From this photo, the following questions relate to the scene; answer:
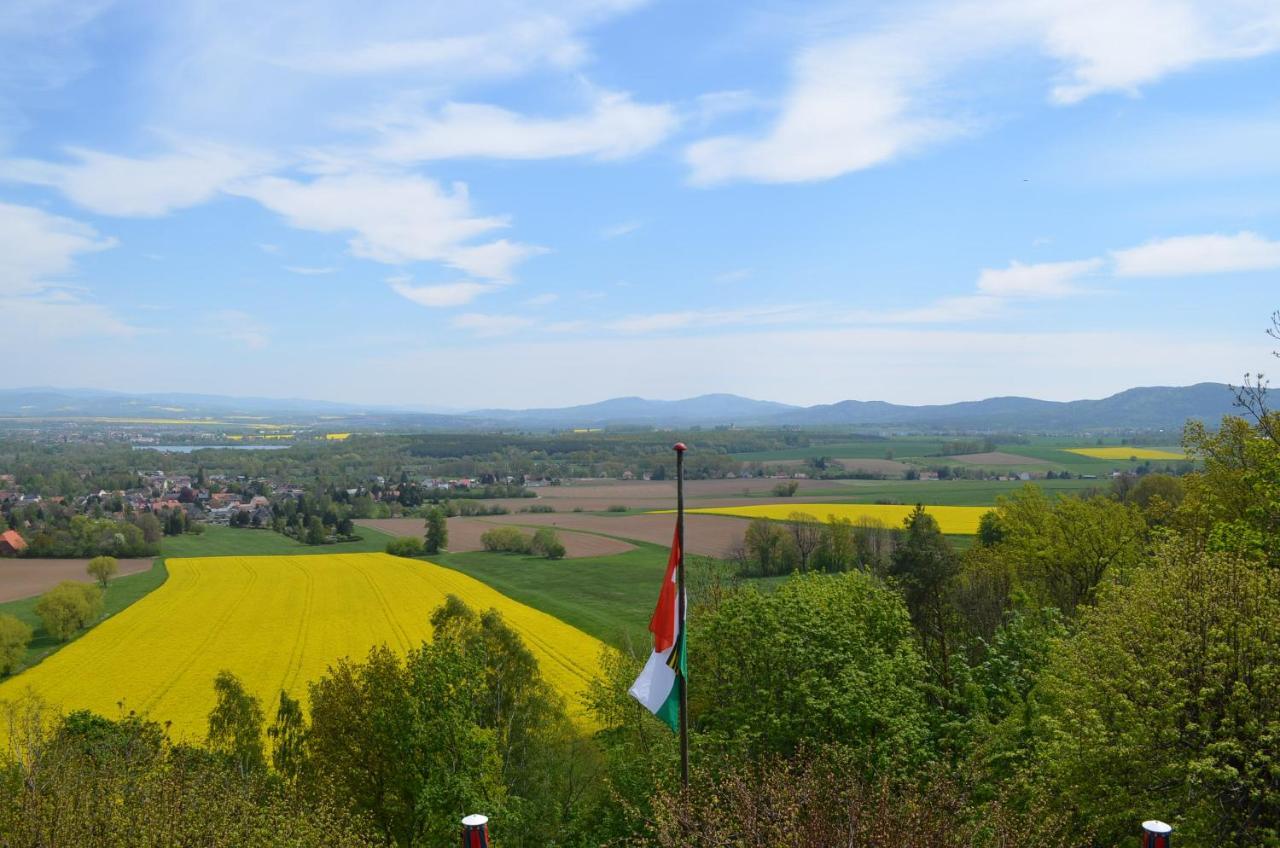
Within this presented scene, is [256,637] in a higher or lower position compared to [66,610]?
lower

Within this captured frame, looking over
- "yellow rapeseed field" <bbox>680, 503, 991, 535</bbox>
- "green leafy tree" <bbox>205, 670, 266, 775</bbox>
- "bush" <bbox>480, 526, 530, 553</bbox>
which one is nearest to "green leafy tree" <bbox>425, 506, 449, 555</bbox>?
"bush" <bbox>480, 526, 530, 553</bbox>

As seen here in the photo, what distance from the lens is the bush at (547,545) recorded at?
7712cm

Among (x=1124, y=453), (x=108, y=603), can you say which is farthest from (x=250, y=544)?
(x=1124, y=453)

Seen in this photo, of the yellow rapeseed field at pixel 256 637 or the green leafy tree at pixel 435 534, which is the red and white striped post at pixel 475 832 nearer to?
the yellow rapeseed field at pixel 256 637

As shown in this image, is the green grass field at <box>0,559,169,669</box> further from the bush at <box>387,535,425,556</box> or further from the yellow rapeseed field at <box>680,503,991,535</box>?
the yellow rapeseed field at <box>680,503,991,535</box>

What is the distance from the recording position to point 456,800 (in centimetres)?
2011

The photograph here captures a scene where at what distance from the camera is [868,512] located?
285 feet

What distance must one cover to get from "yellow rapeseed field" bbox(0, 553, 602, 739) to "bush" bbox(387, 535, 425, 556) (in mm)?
9739

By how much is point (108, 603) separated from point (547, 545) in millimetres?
35683

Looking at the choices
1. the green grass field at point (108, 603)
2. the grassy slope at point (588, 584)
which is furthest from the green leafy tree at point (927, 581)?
the green grass field at point (108, 603)

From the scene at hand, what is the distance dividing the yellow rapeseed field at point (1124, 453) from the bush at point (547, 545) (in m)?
111

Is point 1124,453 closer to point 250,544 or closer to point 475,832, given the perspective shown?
point 250,544

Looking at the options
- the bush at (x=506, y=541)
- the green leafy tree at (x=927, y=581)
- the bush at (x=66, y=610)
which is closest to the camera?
the green leafy tree at (x=927, y=581)

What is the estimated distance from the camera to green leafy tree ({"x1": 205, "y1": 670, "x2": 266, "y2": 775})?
23609 millimetres
